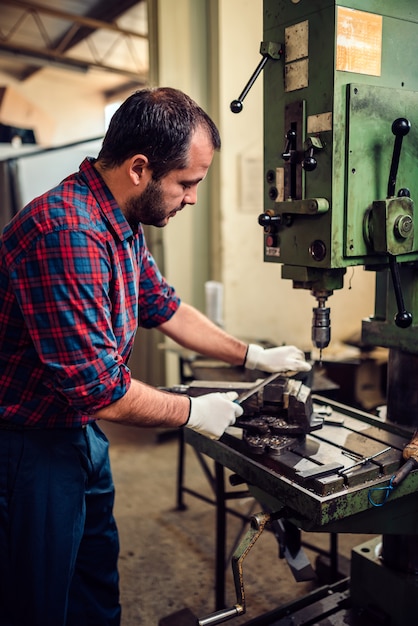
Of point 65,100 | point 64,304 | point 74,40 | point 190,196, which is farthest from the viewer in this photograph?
point 65,100

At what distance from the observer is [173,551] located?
2213 mm

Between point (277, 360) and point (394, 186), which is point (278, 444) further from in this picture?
point (394, 186)

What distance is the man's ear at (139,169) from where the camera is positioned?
1.14 meters

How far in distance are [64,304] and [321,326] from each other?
0.54 meters

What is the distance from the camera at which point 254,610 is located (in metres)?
1.87

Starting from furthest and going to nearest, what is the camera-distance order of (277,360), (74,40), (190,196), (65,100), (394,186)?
(65,100)
(74,40)
(277,360)
(190,196)
(394,186)

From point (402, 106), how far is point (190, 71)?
2.01 m

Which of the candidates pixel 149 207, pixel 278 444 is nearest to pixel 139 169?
pixel 149 207

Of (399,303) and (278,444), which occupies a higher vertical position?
(399,303)

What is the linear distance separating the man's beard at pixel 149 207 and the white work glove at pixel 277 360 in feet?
1.61

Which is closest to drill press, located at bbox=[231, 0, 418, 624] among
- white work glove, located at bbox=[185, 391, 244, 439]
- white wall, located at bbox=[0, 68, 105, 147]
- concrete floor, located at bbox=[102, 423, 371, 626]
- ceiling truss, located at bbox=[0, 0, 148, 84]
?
white work glove, located at bbox=[185, 391, 244, 439]

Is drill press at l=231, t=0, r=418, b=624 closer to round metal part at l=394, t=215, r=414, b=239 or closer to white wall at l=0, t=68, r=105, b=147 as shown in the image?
round metal part at l=394, t=215, r=414, b=239

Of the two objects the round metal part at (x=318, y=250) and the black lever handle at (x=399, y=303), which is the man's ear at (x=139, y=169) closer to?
the round metal part at (x=318, y=250)

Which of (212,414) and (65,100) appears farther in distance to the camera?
(65,100)
